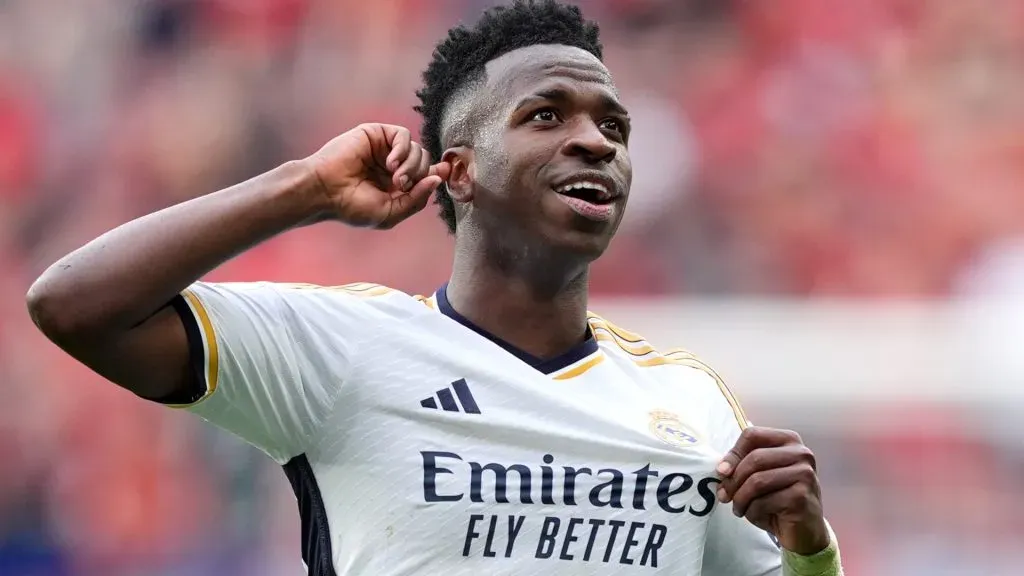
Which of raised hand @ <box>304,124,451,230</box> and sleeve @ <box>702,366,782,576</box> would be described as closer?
raised hand @ <box>304,124,451,230</box>

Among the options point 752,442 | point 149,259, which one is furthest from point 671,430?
point 149,259

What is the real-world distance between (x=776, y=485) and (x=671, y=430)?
0.30 meters

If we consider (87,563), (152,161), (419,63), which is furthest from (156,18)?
(87,563)

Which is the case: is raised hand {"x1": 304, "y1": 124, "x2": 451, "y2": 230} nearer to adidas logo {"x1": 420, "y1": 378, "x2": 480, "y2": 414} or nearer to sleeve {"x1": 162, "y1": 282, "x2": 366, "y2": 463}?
sleeve {"x1": 162, "y1": 282, "x2": 366, "y2": 463}

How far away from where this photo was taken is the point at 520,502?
8.02 feet

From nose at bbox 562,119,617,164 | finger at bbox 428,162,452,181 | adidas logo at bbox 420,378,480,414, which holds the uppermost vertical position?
nose at bbox 562,119,617,164

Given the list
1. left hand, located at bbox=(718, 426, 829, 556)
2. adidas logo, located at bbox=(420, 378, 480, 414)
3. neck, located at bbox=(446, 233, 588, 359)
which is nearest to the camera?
left hand, located at bbox=(718, 426, 829, 556)

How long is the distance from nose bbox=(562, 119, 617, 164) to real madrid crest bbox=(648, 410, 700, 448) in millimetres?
534

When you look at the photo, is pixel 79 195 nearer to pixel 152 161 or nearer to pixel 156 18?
pixel 152 161

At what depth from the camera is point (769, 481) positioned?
239cm

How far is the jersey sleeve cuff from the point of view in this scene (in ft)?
7.55

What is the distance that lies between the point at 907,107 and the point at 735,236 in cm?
135

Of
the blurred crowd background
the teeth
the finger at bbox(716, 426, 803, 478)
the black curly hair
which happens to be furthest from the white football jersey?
the blurred crowd background

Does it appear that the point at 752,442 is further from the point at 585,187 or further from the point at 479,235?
the point at 479,235
